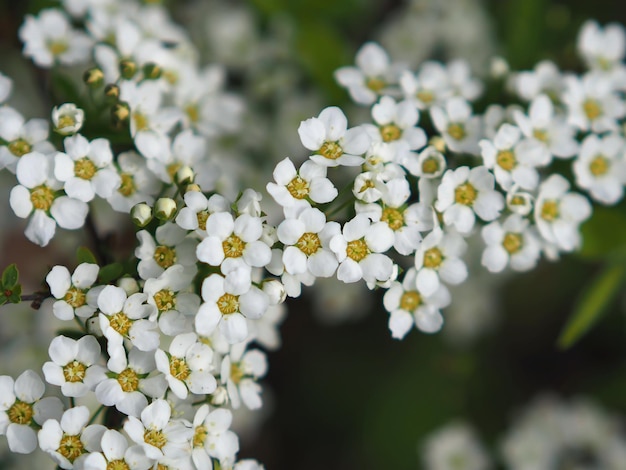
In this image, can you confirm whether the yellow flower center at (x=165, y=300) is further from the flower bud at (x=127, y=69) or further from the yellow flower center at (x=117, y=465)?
the flower bud at (x=127, y=69)

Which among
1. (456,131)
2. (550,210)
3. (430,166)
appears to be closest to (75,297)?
(430,166)

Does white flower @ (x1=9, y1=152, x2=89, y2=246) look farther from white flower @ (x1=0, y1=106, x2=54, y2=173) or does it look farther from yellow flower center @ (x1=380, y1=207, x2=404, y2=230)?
yellow flower center @ (x1=380, y1=207, x2=404, y2=230)

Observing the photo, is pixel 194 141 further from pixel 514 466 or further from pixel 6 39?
pixel 514 466

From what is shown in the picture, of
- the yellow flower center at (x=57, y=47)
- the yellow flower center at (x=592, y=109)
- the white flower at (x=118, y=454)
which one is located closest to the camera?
the white flower at (x=118, y=454)

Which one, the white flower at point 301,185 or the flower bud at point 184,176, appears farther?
the flower bud at point 184,176

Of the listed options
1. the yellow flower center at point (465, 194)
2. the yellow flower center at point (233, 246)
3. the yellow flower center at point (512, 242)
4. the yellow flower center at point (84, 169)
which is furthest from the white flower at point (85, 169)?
the yellow flower center at point (512, 242)

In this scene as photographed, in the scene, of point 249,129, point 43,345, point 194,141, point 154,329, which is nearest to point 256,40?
point 249,129

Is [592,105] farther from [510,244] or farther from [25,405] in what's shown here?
[25,405]
